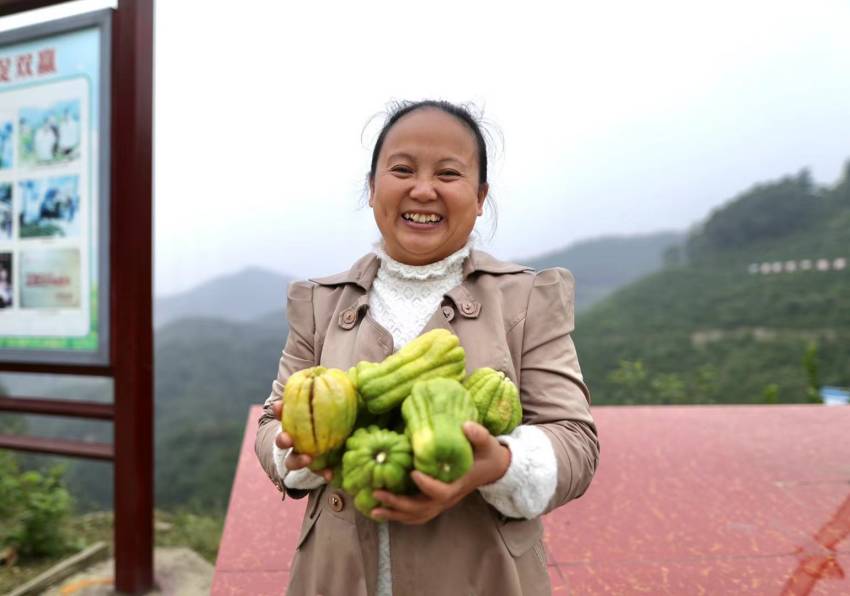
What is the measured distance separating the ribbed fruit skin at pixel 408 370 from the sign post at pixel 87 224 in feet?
8.21

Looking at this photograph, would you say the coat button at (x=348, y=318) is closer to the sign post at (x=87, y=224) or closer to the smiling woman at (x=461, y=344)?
the smiling woman at (x=461, y=344)

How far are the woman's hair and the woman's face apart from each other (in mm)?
24

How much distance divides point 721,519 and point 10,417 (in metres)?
8.04

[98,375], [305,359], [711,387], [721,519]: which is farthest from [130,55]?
[711,387]

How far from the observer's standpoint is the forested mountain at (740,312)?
363 inches

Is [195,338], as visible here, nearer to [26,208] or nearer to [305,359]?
[26,208]

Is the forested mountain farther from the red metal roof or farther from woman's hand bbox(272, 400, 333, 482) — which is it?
woman's hand bbox(272, 400, 333, 482)

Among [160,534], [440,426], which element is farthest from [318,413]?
[160,534]

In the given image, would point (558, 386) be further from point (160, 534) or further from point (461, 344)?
point (160, 534)

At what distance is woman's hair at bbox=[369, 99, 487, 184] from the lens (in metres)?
1.42

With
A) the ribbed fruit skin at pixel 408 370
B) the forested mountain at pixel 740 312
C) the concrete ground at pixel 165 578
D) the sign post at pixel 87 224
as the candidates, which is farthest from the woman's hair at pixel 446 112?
the forested mountain at pixel 740 312

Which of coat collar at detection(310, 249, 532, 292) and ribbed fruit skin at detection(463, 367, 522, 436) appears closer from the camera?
ribbed fruit skin at detection(463, 367, 522, 436)

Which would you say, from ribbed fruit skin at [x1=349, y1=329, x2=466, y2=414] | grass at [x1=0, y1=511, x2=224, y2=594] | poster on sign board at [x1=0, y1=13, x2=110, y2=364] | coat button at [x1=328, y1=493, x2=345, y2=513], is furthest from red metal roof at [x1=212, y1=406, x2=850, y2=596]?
ribbed fruit skin at [x1=349, y1=329, x2=466, y2=414]

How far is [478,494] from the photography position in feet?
4.12
